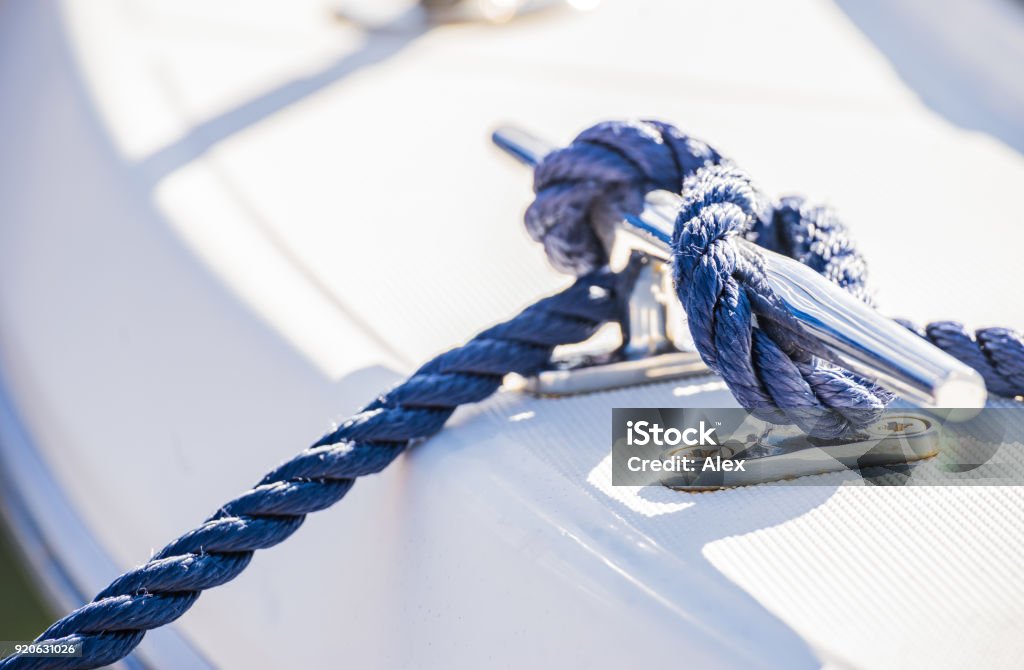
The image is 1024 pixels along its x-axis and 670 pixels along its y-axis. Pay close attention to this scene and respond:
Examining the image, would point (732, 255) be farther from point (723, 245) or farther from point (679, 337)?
point (679, 337)

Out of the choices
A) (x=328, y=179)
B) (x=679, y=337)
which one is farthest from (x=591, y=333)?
(x=328, y=179)

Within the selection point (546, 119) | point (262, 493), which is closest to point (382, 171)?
point (546, 119)

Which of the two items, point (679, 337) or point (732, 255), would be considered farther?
point (679, 337)

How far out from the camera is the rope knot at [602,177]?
32.7 inches

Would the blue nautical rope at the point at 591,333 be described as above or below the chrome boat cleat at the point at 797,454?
above

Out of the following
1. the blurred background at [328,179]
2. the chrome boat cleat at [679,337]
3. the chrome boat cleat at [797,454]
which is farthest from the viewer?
the blurred background at [328,179]

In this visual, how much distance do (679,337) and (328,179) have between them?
0.48 meters

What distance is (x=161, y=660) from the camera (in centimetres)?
95

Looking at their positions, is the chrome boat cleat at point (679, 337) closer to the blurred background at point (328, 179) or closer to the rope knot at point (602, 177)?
the rope knot at point (602, 177)

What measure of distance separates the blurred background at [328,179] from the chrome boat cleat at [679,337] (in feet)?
0.44

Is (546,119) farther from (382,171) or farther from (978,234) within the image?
(978,234)

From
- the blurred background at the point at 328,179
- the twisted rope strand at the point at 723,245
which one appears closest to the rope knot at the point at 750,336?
the twisted rope strand at the point at 723,245

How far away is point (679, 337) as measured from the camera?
86cm

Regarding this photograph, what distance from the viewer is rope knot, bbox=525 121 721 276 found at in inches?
32.7
